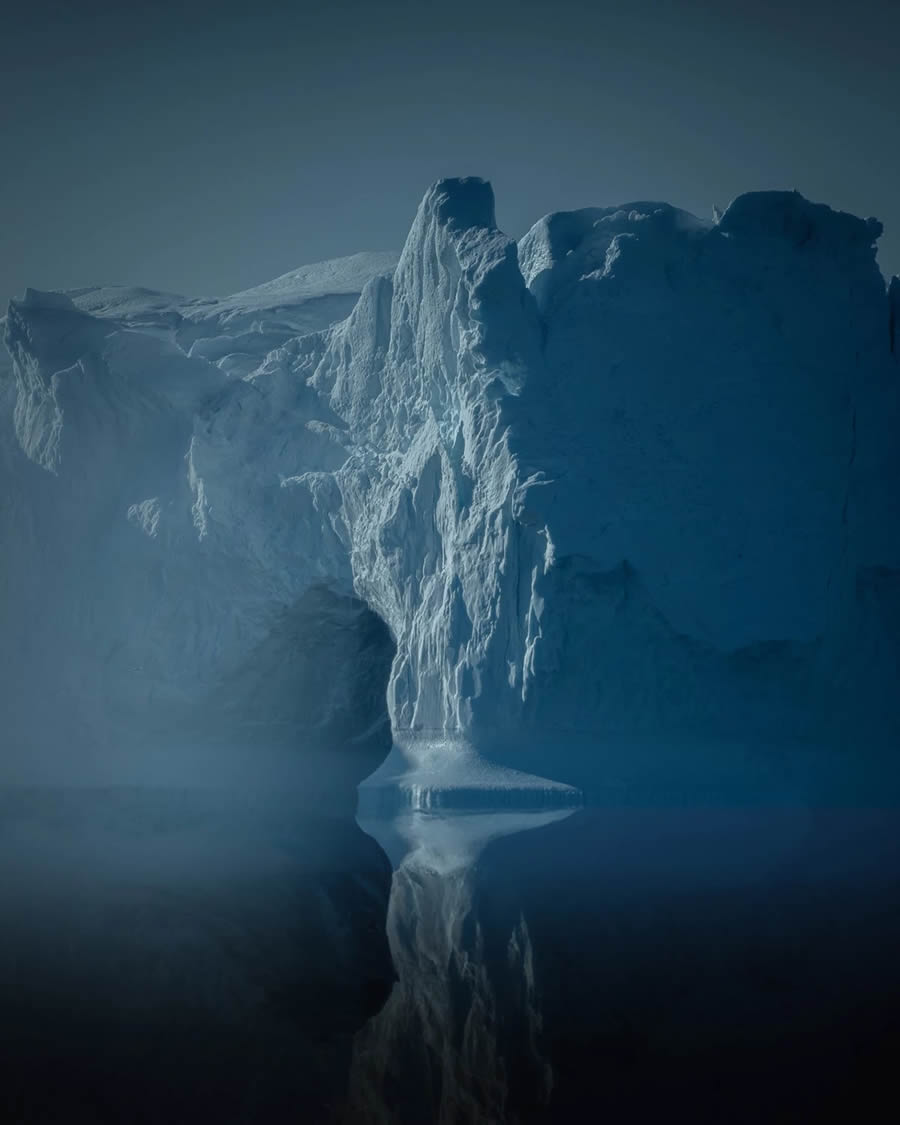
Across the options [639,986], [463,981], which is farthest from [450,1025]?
[639,986]

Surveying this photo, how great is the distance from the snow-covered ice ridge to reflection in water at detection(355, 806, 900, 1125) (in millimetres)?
2891

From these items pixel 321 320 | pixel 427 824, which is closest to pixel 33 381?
pixel 321 320

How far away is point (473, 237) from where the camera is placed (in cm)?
1223

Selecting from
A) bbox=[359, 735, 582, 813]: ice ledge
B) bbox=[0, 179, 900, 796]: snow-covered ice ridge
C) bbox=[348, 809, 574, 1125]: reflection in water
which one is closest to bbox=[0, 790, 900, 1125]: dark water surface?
bbox=[348, 809, 574, 1125]: reflection in water

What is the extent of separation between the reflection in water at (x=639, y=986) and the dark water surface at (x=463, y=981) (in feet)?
0.05

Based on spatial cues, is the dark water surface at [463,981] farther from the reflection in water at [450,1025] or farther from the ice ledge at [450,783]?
the ice ledge at [450,783]

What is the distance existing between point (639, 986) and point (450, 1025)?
0.98 metres

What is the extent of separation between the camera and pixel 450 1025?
15.3 ft

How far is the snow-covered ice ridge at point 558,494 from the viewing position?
11281 millimetres

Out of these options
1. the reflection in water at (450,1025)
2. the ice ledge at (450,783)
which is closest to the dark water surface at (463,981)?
the reflection in water at (450,1025)

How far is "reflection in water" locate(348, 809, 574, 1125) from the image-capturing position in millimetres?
3939

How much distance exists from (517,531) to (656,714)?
2509 mm

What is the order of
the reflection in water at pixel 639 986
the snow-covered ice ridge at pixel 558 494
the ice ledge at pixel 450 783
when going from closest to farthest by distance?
the reflection in water at pixel 639 986
the ice ledge at pixel 450 783
the snow-covered ice ridge at pixel 558 494

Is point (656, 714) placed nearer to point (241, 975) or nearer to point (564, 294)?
point (564, 294)
